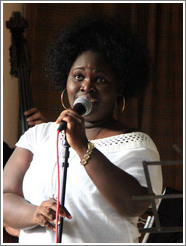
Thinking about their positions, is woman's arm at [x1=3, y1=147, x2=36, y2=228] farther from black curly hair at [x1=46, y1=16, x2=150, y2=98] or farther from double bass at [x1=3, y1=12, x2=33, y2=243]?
double bass at [x1=3, y1=12, x2=33, y2=243]

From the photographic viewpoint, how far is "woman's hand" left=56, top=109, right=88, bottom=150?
1.15 metres

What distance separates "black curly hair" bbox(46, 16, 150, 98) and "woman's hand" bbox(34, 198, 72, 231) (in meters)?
0.57

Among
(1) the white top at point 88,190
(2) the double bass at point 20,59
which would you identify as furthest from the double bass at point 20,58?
(1) the white top at point 88,190

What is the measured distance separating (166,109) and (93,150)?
2.07 metres

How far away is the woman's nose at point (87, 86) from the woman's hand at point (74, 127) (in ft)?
0.97

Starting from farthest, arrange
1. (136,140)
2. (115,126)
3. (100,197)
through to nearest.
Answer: (115,126) → (136,140) → (100,197)

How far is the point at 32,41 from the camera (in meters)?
3.18

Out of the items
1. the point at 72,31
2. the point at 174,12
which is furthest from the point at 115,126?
the point at 174,12

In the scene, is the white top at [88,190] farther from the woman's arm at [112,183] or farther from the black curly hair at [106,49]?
the black curly hair at [106,49]

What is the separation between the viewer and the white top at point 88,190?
4.53 ft

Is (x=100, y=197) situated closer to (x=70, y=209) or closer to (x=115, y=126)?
(x=70, y=209)

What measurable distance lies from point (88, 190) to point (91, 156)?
0.55ft

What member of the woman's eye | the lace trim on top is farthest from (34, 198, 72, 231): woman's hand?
the woman's eye

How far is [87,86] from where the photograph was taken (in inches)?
59.1
